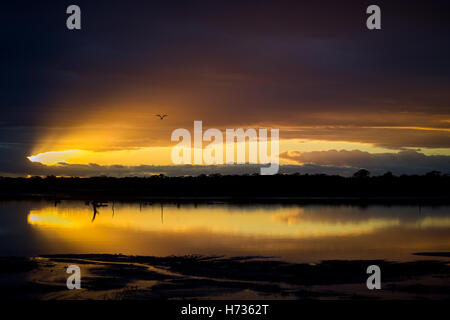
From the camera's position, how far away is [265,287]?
18.8 m

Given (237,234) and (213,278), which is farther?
(237,234)

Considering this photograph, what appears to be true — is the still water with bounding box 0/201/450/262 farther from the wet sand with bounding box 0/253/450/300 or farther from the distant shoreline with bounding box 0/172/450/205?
the distant shoreline with bounding box 0/172/450/205

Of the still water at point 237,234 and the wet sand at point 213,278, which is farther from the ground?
→ the wet sand at point 213,278

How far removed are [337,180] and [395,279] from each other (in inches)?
4300

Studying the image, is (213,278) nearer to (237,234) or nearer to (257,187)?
(237,234)

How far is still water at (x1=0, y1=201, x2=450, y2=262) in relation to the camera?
93.7 feet

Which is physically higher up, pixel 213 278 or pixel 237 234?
pixel 213 278

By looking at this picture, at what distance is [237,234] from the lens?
36438mm

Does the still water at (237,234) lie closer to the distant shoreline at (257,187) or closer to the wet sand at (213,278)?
the wet sand at (213,278)

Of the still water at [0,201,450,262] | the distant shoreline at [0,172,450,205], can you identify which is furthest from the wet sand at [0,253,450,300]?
the distant shoreline at [0,172,450,205]

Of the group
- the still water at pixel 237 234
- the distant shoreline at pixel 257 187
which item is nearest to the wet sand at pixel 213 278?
the still water at pixel 237 234

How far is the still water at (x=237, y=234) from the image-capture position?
28562 mm

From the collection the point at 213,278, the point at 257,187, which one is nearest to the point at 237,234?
the point at 213,278
